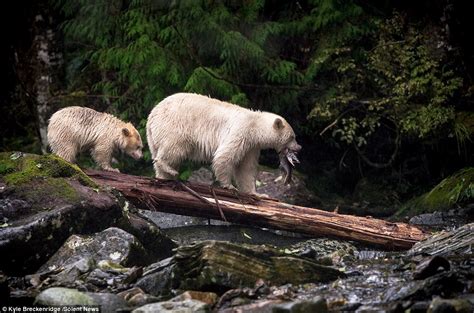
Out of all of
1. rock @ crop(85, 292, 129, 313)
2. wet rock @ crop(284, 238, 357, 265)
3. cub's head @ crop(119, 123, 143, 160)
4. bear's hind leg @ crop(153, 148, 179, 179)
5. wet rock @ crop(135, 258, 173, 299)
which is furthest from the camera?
cub's head @ crop(119, 123, 143, 160)

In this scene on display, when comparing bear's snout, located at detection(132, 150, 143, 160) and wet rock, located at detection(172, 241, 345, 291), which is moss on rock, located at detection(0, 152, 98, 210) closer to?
wet rock, located at detection(172, 241, 345, 291)

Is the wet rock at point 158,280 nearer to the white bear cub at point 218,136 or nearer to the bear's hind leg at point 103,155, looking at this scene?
the white bear cub at point 218,136

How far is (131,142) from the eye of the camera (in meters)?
11.2

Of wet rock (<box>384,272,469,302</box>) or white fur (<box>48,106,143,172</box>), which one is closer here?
wet rock (<box>384,272,469,302</box>)

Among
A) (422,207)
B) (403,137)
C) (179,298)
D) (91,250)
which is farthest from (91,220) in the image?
(403,137)

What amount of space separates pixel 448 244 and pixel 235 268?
2.66 meters

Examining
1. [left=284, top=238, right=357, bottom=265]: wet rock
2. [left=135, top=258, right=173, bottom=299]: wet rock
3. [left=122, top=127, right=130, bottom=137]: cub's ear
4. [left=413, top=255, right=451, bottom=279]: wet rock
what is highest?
[left=122, top=127, right=130, bottom=137]: cub's ear

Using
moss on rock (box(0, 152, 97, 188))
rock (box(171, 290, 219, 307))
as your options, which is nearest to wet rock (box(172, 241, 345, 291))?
rock (box(171, 290, 219, 307))

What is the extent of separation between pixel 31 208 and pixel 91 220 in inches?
27.1

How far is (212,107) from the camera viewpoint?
32.0ft

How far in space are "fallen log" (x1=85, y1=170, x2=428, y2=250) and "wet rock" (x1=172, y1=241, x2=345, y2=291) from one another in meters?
1.66

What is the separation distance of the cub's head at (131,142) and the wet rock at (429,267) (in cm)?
602

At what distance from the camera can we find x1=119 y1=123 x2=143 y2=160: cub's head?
11.1m

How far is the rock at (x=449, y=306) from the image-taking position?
5203 millimetres
